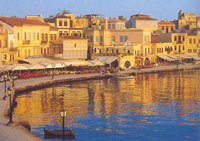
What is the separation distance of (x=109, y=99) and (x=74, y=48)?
79.6 feet

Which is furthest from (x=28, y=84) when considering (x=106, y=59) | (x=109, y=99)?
(x=106, y=59)

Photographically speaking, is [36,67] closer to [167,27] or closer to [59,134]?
[59,134]

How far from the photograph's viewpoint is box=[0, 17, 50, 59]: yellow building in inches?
2032

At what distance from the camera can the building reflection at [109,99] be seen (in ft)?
101

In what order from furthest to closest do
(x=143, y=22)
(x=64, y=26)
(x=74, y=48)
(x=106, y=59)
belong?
(x=143, y=22) < (x=64, y=26) < (x=106, y=59) < (x=74, y=48)

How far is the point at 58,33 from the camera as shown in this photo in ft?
206

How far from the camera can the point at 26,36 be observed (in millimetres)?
54312

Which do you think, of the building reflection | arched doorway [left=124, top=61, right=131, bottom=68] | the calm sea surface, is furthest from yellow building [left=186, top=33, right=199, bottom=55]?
the calm sea surface

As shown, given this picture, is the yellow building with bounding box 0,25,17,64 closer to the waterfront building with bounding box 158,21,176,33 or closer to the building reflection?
the building reflection

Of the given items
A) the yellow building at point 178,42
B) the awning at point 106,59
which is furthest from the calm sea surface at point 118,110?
the yellow building at point 178,42

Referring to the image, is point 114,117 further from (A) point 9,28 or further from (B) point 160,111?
(A) point 9,28

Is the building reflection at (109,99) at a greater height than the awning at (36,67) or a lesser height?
lesser

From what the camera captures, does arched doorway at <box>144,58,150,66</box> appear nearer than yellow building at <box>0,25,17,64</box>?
No

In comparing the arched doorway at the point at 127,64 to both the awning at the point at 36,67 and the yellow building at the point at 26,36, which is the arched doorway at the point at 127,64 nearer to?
the yellow building at the point at 26,36
